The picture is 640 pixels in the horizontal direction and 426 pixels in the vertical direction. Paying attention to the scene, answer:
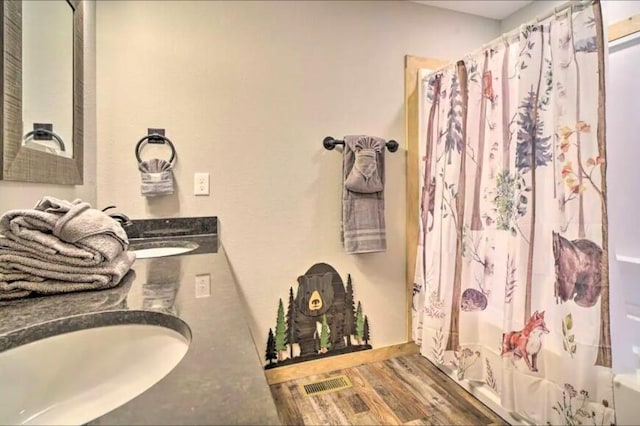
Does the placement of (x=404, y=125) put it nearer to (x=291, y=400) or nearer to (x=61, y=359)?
(x=291, y=400)

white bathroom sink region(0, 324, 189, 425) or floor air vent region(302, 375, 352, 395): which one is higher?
white bathroom sink region(0, 324, 189, 425)

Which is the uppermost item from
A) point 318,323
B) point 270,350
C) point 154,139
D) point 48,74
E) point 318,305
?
point 48,74

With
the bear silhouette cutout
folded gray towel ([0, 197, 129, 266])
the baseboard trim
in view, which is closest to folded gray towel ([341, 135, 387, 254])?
the bear silhouette cutout

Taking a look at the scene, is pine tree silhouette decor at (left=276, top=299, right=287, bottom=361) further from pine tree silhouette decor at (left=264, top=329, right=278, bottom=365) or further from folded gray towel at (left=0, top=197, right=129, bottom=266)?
folded gray towel at (left=0, top=197, right=129, bottom=266)

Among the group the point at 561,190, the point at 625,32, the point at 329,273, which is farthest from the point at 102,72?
the point at 625,32

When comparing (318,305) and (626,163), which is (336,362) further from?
(626,163)

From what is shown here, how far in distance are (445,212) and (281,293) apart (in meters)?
1.07

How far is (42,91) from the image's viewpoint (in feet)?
3.57

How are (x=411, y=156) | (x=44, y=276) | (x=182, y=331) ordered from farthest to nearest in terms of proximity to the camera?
(x=411, y=156) < (x=44, y=276) < (x=182, y=331)

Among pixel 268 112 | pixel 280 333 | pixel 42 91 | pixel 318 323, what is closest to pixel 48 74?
pixel 42 91

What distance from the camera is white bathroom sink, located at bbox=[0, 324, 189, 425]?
20.6 inches

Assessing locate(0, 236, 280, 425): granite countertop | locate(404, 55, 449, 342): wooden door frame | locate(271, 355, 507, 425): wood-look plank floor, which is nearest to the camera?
locate(0, 236, 280, 425): granite countertop

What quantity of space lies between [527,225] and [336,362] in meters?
1.35

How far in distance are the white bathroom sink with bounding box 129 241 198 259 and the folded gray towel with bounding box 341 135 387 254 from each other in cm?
88
